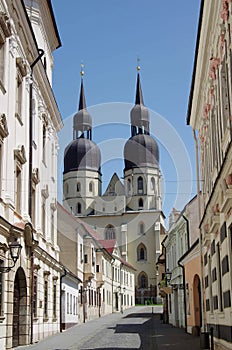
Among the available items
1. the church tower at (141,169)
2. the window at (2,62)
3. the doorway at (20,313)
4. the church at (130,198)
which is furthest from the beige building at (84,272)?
the church tower at (141,169)

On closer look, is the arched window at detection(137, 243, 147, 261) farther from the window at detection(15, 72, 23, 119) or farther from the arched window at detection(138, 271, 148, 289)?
the window at detection(15, 72, 23, 119)

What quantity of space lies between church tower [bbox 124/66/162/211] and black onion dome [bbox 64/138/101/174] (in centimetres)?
571

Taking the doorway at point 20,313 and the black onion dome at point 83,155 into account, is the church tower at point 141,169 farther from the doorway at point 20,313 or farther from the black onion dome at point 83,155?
the doorway at point 20,313

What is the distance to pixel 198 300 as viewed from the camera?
28.3 meters

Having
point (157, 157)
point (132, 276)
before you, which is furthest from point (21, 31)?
point (157, 157)

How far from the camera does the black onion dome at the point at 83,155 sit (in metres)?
100

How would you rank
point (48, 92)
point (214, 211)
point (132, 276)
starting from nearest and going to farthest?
point (214, 211) → point (48, 92) → point (132, 276)

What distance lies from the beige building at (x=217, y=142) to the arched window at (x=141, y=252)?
7677 cm

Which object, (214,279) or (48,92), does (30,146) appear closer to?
(48,92)

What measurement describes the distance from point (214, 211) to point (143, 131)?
85.7 meters

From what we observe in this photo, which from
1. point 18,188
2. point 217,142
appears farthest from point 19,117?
point 217,142

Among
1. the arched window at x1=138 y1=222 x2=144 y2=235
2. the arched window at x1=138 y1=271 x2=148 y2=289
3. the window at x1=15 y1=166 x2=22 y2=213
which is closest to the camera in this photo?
the window at x1=15 y1=166 x2=22 y2=213

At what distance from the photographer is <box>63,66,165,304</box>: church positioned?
9619cm

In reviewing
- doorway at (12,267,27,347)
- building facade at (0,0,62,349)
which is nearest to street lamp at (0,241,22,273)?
building facade at (0,0,62,349)
